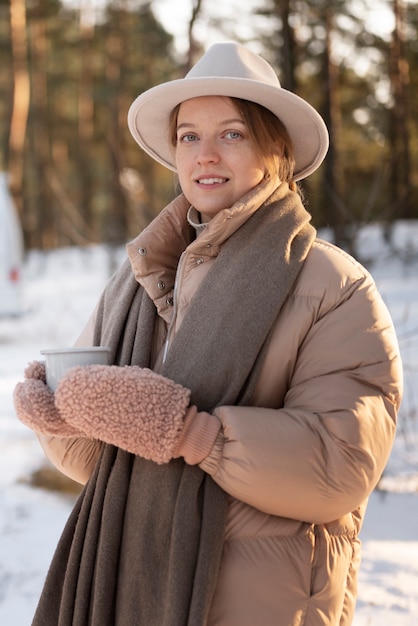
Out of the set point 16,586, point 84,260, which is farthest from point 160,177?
point 16,586

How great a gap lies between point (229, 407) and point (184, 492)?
212mm

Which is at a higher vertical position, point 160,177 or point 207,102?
point 207,102

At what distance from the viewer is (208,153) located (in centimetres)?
214

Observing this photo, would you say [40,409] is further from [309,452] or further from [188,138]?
[188,138]

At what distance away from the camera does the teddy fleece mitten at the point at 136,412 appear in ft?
6.04

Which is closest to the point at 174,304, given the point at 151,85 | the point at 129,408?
the point at 129,408

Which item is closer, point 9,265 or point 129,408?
point 129,408

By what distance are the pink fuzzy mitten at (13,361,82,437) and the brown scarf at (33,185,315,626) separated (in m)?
0.15

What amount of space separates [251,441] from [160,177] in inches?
1306

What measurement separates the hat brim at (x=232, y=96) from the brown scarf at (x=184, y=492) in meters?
0.22

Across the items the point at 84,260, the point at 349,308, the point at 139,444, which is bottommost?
the point at 84,260

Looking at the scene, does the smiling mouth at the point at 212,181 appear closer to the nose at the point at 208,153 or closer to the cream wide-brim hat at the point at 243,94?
the nose at the point at 208,153

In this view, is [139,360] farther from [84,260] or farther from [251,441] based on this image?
[84,260]

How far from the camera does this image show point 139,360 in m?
2.13
